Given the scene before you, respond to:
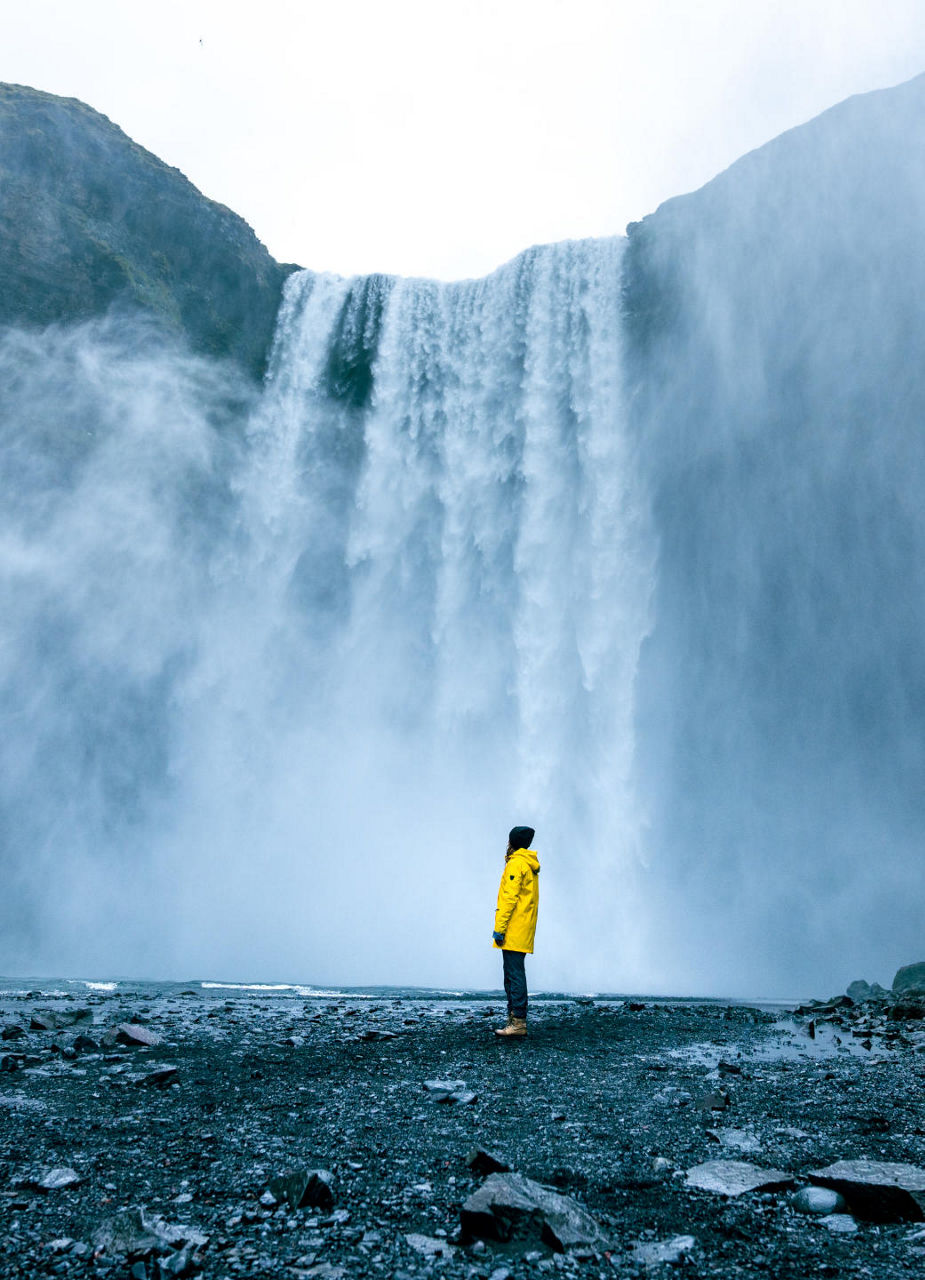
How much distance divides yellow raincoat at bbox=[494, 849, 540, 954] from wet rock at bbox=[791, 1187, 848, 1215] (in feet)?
14.0

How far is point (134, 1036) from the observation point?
6.35 meters

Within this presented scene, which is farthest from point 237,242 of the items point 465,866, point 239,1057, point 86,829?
point 239,1057

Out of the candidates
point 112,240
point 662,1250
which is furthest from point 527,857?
point 112,240

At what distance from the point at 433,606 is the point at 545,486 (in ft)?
18.5

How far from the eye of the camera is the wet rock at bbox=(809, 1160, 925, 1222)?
272 cm

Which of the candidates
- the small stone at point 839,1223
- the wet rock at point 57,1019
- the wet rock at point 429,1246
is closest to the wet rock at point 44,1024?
the wet rock at point 57,1019

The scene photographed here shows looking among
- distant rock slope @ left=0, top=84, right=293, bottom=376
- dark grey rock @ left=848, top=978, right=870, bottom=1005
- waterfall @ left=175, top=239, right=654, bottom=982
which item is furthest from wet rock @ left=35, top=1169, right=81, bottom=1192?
distant rock slope @ left=0, top=84, right=293, bottom=376

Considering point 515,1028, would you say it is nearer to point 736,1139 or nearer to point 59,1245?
point 736,1139

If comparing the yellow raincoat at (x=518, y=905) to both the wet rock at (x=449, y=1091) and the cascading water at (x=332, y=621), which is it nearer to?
the wet rock at (x=449, y=1091)

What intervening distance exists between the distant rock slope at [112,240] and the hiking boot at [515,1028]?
29006 mm

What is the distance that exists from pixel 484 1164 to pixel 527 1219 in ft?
2.26

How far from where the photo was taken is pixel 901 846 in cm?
2394

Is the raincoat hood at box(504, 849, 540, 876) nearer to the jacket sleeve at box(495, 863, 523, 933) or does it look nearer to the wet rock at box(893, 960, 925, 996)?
the jacket sleeve at box(495, 863, 523, 933)

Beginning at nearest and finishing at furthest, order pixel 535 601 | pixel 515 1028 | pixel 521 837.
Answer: pixel 515 1028
pixel 521 837
pixel 535 601
